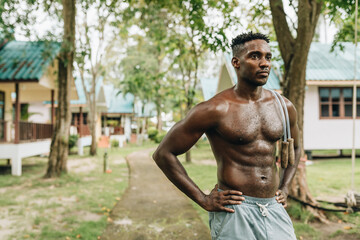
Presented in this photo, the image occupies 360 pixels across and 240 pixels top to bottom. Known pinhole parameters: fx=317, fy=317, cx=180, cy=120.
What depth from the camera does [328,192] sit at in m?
8.09

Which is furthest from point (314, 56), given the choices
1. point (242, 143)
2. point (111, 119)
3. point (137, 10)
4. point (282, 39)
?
point (111, 119)

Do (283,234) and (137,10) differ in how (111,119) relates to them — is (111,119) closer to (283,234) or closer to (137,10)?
(137,10)

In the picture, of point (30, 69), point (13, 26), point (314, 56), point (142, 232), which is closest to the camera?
point (142, 232)

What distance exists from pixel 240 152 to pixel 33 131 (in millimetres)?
13316

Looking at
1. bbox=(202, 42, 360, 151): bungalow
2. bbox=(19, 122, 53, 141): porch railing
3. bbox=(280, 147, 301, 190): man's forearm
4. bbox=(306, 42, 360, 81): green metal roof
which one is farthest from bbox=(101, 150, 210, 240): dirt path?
bbox=(306, 42, 360, 81): green metal roof

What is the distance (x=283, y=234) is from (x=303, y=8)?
4509 millimetres

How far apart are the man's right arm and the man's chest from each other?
0.08 m

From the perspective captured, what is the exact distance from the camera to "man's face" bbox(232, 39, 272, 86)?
209 cm

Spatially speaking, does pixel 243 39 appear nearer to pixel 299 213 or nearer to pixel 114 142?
pixel 299 213

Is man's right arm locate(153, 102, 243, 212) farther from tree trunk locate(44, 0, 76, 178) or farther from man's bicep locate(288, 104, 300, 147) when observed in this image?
tree trunk locate(44, 0, 76, 178)

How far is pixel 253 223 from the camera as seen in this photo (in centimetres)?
201

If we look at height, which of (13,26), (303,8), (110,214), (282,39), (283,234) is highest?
(13,26)

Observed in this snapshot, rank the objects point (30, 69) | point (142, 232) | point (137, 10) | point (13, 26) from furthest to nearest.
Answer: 1. point (137, 10)
2. point (30, 69)
3. point (13, 26)
4. point (142, 232)

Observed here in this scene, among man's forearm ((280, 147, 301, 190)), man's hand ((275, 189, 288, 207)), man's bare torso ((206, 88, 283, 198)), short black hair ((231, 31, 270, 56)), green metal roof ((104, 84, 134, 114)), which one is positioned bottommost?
man's hand ((275, 189, 288, 207))
